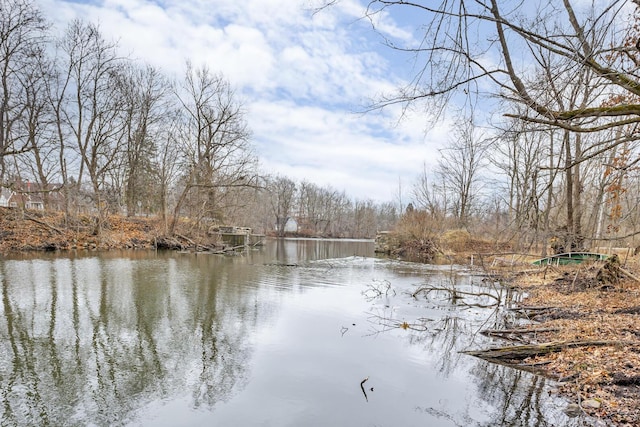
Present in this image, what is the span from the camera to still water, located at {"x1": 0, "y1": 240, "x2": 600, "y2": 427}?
3926 millimetres

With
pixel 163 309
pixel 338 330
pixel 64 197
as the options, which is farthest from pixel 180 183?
pixel 338 330

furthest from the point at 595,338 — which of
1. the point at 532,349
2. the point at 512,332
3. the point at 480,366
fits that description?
the point at 480,366

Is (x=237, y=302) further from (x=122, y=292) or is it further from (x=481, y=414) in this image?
(x=481, y=414)

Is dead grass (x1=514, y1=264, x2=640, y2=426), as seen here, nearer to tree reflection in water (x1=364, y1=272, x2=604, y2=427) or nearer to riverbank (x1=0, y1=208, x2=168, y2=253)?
tree reflection in water (x1=364, y1=272, x2=604, y2=427)

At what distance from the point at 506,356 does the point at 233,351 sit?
3.97 m

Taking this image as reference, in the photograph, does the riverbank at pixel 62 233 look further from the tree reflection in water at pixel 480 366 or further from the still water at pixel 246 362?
the tree reflection in water at pixel 480 366

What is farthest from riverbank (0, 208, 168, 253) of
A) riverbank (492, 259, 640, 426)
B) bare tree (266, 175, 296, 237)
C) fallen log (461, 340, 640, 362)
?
bare tree (266, 175, 296, 237)

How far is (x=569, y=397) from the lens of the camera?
432 cm

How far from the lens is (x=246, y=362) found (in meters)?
5.29

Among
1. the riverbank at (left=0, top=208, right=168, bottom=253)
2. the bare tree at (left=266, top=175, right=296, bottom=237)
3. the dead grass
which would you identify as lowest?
the dead grass

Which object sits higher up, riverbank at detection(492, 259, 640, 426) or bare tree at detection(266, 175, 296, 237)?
bare tree at detection(266, 175, 296, 237)

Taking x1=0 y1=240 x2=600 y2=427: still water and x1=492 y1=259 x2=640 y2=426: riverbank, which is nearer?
x1=0 y1=240 x2=600 y2=427: still water

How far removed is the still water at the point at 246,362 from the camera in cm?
393

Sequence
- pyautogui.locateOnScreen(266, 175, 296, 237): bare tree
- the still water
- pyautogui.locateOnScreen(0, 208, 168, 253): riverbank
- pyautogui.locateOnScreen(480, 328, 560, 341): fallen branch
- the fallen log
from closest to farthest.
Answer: the still water
the fallen log
pyautogui.locateOnScreen(480, 328, 560, 341): fallen branch
pyautogui.locateOnScreen(0, 208, 168, 253): riverbank
pyautogui.locateOnScreen(266, 175, 296, 237): bare tree
